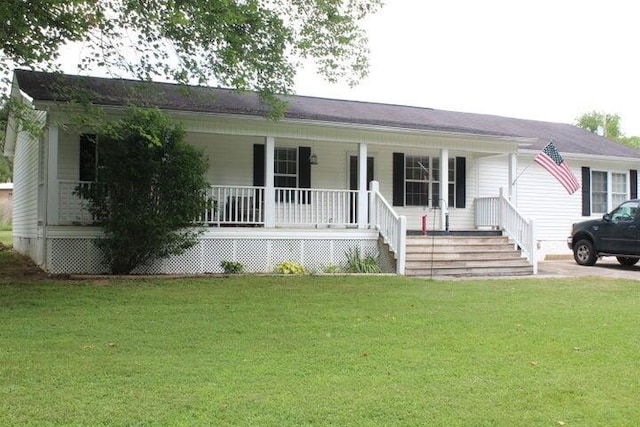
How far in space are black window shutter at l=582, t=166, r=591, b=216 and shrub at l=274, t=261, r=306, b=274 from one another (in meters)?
10.7

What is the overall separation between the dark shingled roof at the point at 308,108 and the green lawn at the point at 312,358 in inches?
160

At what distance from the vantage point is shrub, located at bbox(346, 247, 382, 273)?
12.4m

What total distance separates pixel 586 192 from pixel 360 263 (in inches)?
381

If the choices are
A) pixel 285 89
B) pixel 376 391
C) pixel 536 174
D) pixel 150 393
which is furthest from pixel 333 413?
pixel 536 174

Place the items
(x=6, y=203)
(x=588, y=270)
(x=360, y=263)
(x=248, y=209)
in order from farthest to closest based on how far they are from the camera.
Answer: (x=6, y=203) < (x=588, y=270) < (x=360, y=263) < (x=248, y=209)

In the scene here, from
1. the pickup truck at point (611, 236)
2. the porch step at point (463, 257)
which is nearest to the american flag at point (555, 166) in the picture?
the pickup truck at point (611, 236)

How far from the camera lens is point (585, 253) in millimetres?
15250

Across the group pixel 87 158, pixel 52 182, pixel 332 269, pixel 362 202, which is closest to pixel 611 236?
pixel 362 202

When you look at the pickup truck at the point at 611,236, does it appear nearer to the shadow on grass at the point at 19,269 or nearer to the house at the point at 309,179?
the house at the point at 309,179

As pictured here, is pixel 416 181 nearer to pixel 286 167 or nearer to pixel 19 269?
pixel 286 167

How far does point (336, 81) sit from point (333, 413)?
10189 mm

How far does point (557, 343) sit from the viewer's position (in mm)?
6094

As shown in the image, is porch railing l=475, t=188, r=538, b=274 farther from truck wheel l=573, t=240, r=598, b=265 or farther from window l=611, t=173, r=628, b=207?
window l=611, t=173, r=628, b=207

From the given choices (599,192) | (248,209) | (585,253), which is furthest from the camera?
(599,192)
